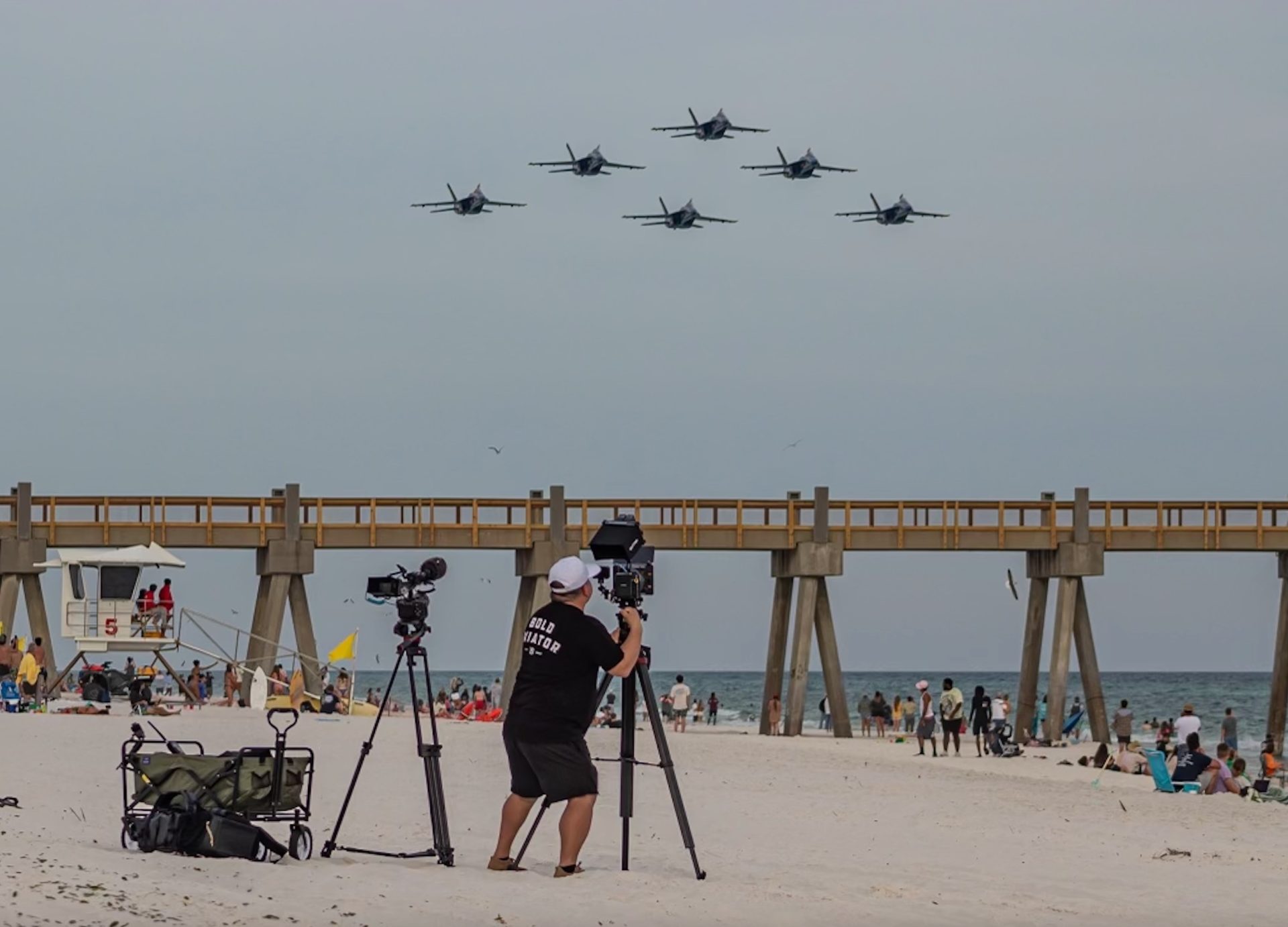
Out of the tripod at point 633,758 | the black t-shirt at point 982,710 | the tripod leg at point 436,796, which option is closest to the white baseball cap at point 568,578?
the tripod at point 633,758

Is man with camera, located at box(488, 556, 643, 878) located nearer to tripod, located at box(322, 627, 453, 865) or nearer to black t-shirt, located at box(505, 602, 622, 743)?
black t-shirt, located at box(505, 602, 622, 743)

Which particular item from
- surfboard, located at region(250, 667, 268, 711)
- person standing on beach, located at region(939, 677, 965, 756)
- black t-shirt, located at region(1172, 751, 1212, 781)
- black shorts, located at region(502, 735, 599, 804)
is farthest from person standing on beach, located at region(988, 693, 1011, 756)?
black shorts, located at region(502, 735, 599, 804)

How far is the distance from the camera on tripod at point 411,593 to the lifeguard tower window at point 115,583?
69.0ft

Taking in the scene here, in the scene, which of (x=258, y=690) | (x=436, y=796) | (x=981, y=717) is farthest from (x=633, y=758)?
(x=981, y=717)

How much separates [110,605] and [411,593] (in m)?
21.3

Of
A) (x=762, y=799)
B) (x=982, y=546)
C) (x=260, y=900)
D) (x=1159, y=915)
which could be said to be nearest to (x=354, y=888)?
(x=260, y=900)

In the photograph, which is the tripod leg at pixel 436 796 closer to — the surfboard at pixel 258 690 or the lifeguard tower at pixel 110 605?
the surfboard at pixel 258 690

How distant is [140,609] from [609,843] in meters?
20.3

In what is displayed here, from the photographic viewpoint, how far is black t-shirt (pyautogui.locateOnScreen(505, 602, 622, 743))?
10469mm

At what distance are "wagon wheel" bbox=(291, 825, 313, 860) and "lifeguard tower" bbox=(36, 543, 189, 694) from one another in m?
21.0

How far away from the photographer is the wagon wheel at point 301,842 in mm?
10953

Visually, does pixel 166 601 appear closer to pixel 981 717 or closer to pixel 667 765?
pixel 981 717

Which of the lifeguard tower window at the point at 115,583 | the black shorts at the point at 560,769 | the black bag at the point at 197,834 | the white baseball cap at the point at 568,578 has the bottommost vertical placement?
the black bag at the point at 197,834

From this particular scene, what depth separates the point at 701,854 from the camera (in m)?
12.8
